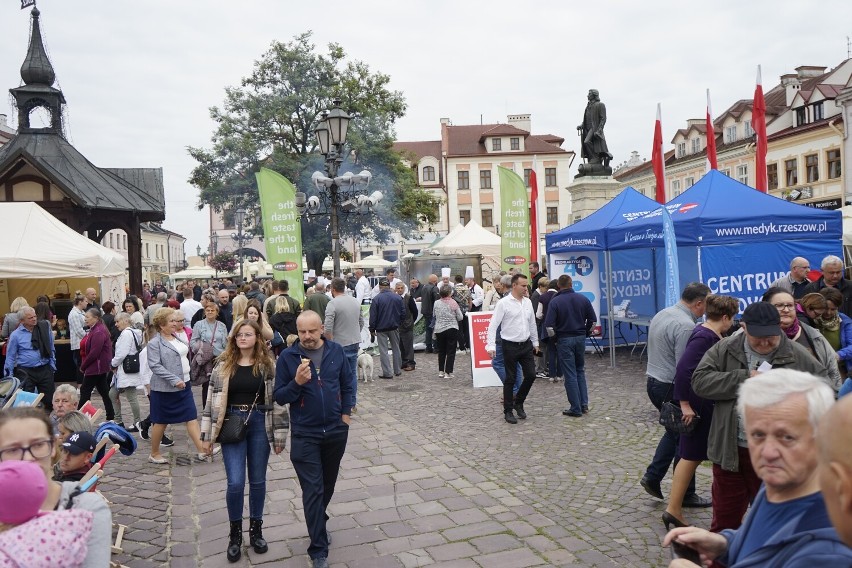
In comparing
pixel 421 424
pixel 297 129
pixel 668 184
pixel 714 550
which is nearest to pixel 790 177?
pixel 668 184

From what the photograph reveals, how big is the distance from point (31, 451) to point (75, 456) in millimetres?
2263

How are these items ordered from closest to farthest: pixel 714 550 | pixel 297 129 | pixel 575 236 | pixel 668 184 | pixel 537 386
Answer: pixel 714 550, pixel 537 386, pixel 575 236, pixel 297 129, pixel 668 184

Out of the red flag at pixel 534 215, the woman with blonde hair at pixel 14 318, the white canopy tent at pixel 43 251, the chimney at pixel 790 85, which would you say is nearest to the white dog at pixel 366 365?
the white canopy tent at pixel 43 251

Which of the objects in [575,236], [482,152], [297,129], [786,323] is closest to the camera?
[786,323]

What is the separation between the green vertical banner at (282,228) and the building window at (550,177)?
5069cm

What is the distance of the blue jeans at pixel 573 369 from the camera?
8.65m

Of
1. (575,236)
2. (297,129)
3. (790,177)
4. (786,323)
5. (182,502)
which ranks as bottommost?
(182,502)

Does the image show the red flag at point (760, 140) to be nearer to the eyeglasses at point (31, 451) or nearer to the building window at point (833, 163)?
the eyeglasses at point (31, 451)

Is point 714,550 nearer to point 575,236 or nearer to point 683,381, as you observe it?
point 683,381

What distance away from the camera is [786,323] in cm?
448

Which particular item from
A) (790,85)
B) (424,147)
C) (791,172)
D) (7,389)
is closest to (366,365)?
(7,389)

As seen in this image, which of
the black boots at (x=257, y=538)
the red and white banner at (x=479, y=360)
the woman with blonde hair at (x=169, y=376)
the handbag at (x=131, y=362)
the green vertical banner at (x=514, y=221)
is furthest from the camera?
the green vertical banner at (x=514, y=221)

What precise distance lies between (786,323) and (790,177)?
38127 mm

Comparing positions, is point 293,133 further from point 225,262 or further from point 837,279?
point 837,279
